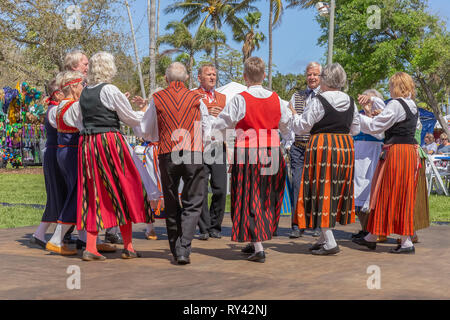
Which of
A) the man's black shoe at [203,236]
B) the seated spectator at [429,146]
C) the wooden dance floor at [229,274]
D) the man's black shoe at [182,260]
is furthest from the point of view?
the seated spectator at [429,146]

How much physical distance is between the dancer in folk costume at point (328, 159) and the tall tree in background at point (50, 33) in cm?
1986

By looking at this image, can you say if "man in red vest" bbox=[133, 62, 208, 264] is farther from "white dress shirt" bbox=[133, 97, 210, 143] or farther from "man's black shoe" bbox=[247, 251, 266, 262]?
"man's black shoe" bbox=[247, 251, 266, 262]

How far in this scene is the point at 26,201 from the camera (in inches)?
420

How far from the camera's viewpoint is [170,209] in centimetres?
536

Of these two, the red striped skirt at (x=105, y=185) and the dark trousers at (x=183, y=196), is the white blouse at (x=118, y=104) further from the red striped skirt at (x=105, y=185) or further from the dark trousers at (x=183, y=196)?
the dark trousers at (x=183, y=196)

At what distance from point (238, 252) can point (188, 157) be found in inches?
50.7

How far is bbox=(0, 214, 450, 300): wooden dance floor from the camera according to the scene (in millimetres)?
4004

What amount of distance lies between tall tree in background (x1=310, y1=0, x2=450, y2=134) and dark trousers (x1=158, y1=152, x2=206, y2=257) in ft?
77.0

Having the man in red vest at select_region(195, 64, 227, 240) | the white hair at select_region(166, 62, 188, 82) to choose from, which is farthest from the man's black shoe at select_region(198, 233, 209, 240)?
the white hair at select_region(166, 62, 188, 82)

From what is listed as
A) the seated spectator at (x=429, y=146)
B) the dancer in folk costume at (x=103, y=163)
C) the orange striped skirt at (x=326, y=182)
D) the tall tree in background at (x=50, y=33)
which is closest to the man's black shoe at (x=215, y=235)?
the orange striped skirt at (x=326, y=182)

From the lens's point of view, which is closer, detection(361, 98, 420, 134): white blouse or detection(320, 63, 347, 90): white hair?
detection(320, 63, 347, 90): white hair

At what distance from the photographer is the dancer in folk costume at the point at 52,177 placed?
19.7ft

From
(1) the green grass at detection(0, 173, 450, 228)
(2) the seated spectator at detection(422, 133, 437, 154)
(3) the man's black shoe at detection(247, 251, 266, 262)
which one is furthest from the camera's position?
(2) the seated spectator at detection(422, 133, 437, 154)

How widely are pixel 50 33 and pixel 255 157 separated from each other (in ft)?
66.6
